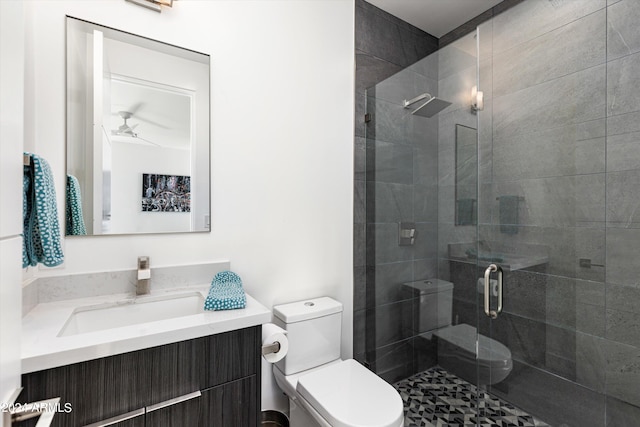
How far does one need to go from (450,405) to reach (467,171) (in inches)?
55.5

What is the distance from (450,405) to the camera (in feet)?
6.19

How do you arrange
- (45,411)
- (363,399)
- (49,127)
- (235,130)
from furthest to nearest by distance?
(235,130) → (363,399) → (49,127) → (45,411)

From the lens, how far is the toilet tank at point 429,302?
79.0 inches

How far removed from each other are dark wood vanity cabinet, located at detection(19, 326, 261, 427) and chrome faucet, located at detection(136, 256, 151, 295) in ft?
1.41

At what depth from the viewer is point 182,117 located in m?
1.43

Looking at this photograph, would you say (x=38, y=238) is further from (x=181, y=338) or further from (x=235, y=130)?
(x=235, y=130)

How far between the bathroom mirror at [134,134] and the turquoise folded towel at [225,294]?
0.26 meters

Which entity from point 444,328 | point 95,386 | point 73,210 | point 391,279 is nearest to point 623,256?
point 444,328

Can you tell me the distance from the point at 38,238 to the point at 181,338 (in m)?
0.47

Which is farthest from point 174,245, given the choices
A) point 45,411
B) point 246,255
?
point 45,411

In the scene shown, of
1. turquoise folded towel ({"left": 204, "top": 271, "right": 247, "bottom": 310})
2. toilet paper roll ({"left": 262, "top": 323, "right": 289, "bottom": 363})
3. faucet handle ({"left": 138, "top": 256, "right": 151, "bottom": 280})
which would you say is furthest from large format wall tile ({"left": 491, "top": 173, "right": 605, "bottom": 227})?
faucet handle ({"left": 138, "top": 256, "right": 151, "bottom": 280})

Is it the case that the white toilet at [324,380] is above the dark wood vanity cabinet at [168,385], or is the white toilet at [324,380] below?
below

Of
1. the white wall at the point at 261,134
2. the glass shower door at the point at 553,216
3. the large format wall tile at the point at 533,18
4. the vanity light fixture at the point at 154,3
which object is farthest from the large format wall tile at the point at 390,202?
the vanity light fixture at the point at 154,3

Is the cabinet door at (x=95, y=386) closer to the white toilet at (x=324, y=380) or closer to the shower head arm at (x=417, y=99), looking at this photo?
the white toilet at (x=324, y=380)
